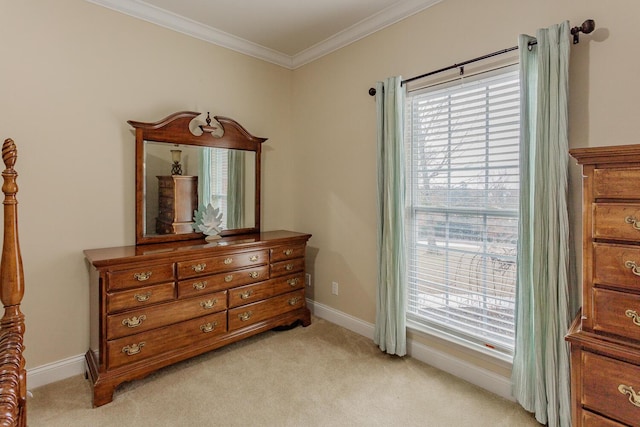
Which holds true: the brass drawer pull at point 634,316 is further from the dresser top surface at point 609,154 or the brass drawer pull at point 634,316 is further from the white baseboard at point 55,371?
the white baseboard at point 55,371

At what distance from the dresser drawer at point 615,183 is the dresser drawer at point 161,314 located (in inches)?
90.8

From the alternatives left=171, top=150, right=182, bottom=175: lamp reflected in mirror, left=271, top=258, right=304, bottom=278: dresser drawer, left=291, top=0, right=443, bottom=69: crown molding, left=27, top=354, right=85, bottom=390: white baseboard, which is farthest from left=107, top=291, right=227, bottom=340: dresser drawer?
left=291, top=0, right=443, bottom=69: crown molding

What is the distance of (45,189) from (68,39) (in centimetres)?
103

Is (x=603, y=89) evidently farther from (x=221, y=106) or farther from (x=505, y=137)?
(x=221, y=106)

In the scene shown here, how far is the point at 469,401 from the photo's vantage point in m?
2.03

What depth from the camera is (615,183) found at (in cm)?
123

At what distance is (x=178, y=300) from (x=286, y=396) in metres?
0.97

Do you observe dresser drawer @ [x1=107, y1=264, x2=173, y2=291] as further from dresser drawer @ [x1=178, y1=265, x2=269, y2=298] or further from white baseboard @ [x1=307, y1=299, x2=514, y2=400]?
white baseboard @ [x1=307, y1=299, x2=514, y2=400]

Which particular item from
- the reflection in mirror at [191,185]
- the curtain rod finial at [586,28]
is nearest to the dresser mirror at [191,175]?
the reflection in mirror at [191,185]

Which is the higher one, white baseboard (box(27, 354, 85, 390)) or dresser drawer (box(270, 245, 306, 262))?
dresser drawer (box(270, 245, 306, 262))

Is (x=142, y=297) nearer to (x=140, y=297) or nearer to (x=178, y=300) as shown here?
(x=140, y=297)

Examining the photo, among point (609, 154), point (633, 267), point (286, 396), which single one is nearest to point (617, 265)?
point (633, 267)

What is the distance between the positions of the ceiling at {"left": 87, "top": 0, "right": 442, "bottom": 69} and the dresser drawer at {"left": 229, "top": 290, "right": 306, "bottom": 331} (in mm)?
2318

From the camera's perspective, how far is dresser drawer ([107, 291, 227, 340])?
207 centimetres
